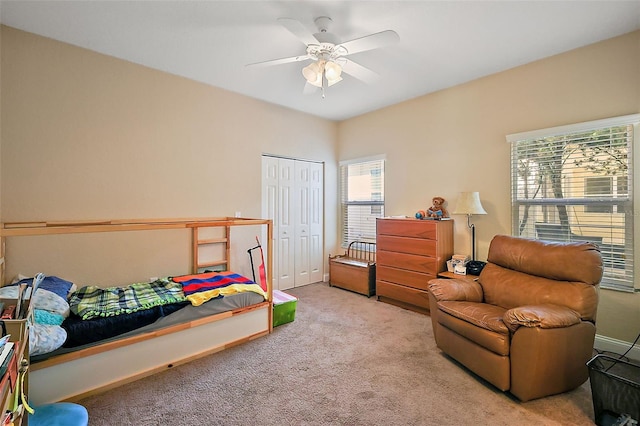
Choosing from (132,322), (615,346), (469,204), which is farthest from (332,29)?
(615,346)

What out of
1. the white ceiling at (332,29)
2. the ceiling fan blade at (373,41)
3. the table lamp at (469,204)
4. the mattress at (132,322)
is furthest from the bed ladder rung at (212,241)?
the table lamp at (469,204)

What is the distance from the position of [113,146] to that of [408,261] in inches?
139

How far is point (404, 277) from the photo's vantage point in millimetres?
3713

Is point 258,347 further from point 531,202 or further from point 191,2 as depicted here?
point 531,202

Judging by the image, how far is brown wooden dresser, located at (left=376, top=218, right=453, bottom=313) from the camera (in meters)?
3.46

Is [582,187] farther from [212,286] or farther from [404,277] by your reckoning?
[212,286]

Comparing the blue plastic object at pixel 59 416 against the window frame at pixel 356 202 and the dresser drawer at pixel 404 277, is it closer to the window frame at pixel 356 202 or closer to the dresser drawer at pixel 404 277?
the dresser drawer at pixel 404 277

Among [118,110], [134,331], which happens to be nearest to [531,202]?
[134,331]

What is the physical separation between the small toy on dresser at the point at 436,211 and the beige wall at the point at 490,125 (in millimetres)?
105

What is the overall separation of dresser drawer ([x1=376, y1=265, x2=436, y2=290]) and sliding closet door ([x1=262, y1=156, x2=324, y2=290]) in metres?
1.30

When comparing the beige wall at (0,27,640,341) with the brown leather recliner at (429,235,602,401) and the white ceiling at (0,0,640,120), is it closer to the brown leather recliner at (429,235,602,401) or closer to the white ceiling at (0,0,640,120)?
the white ceiling at (0,0,640,120)

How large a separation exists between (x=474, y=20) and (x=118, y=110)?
11.2 ft

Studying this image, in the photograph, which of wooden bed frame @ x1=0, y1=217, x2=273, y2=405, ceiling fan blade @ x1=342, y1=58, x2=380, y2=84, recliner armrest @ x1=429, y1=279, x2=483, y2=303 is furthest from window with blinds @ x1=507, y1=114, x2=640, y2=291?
wooden bed frame @ x1=0, y1=217, x2=273, y2=405

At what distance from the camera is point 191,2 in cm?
214
